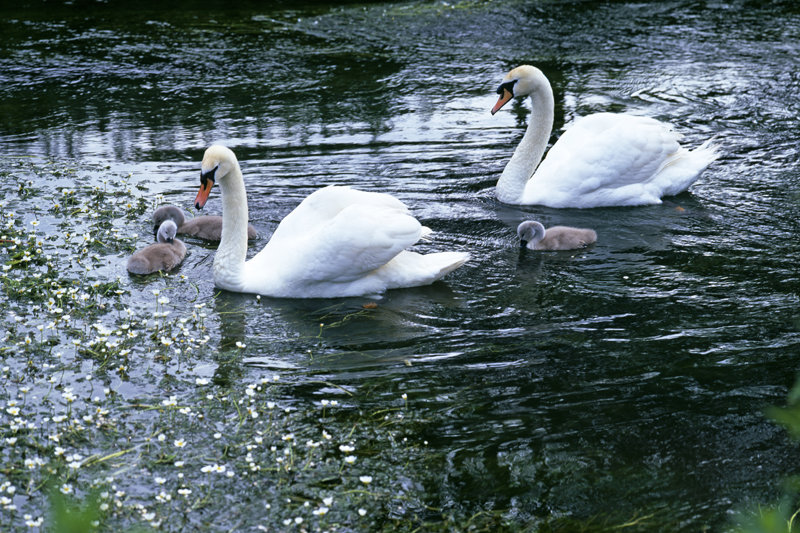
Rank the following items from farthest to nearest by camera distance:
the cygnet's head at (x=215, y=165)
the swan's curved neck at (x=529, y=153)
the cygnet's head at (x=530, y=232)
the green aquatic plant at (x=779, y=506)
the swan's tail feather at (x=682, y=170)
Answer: the swan's curved neck at (x=529, y=153) → the swan's tail feather at (x=682, y=170) → the cygnet's head at (x=530, y=232) → the cygnet's head at (x=215, y=165) → the green aquatic plant at (x=779, y=506)

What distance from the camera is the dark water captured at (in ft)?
17.4

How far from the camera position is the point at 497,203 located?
9.83m

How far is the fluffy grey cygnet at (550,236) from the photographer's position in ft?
27.6

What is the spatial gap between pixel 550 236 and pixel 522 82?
7.20 ft

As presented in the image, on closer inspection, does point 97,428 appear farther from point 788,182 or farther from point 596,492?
point 788,182

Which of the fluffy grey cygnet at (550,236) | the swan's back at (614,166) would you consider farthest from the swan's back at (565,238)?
the swan's back at (614,166)

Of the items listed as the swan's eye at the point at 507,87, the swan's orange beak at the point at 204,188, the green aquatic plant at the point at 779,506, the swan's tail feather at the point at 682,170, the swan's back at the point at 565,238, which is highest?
the green aquatic plant at the point at 779,506

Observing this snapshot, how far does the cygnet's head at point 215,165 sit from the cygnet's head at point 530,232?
2500 mm

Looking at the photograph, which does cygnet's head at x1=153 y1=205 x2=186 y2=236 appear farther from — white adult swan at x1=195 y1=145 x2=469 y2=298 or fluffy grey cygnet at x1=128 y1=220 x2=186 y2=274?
white adult swan at x1=195 y1=145 x2=469 y2=298

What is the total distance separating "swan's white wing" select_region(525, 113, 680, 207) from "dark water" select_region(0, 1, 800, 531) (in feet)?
0.65

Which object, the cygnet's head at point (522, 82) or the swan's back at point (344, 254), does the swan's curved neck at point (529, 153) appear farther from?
the swan's back at point (344, 254)

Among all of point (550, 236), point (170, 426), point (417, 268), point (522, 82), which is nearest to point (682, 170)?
point (522, 82)

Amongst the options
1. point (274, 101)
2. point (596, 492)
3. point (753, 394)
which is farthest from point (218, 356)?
point (274, 101)

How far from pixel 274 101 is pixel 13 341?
7.08 metres
